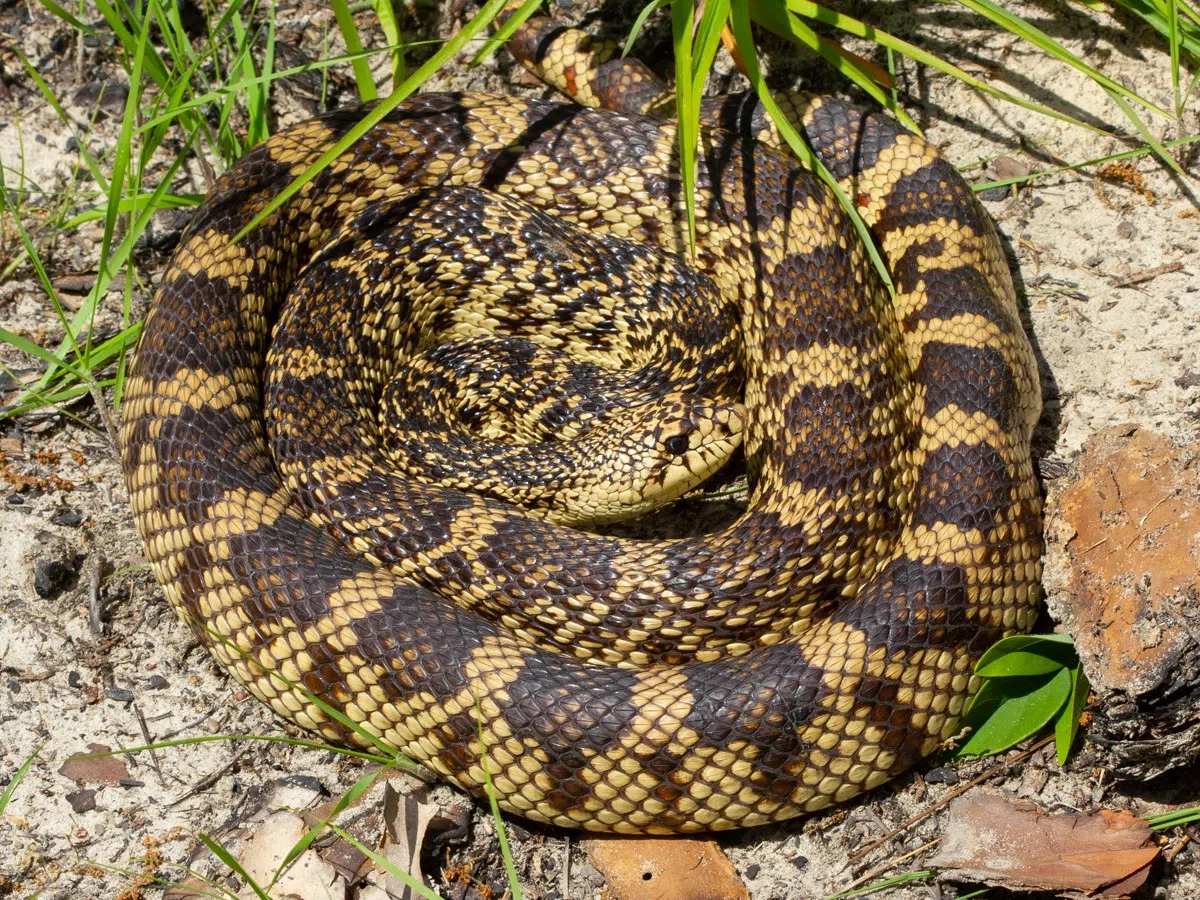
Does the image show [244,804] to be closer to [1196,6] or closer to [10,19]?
[10,19]

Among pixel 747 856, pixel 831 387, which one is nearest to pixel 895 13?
pixel 831 387

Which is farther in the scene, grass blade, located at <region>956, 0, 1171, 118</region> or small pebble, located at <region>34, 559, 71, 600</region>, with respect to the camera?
grass blade, located at <region>956, 0, 1171, 118</region>

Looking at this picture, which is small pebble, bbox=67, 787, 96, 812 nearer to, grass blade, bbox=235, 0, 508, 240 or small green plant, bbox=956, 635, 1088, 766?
grass blade, bbox=235, 0, 508, 240

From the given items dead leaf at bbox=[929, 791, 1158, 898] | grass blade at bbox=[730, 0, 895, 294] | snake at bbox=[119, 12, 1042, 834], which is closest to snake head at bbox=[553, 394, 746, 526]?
snake at bbox=[119, 12, 1042, 834]

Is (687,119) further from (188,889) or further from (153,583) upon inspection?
(188,889)

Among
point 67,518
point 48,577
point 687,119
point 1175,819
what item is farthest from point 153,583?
point 1175,819
